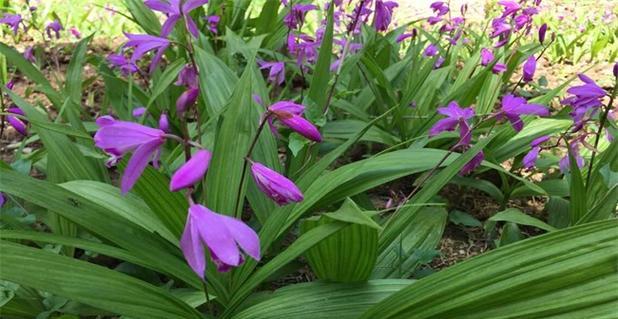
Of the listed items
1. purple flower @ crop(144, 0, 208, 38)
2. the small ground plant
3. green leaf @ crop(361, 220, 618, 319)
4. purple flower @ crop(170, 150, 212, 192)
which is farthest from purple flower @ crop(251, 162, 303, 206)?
purple flower @ crop(144, 0, 208, 38)

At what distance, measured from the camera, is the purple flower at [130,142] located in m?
0.90

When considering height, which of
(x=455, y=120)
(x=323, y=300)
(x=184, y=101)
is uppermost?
(x=455, y=120)

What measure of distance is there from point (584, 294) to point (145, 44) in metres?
1.07

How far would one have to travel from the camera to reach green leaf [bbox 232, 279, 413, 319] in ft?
4.09

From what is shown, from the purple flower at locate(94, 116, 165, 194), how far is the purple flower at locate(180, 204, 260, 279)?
0.46ft

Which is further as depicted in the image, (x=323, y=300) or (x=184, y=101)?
(x=323, y=300)

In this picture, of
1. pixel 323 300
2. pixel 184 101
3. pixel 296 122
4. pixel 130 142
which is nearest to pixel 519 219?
pixel 323 300

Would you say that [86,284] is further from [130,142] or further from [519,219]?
[519,219]

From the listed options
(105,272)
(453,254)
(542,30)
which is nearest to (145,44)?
(105,272)

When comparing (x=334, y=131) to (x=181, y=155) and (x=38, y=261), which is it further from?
(x=38, y=261)

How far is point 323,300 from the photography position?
130 cm

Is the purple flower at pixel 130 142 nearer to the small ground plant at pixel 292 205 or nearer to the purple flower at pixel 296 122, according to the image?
the small ground plant at pixel 292 205

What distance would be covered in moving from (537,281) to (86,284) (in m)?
0.79

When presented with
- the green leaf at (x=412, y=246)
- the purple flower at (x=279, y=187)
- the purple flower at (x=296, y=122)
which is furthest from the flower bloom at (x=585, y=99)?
the purple flower at (x=279, y=187)
